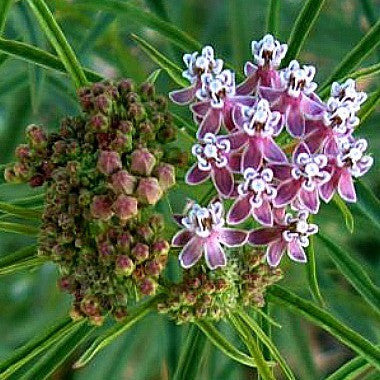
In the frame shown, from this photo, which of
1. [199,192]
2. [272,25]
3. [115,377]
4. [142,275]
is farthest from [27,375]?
[115,377]

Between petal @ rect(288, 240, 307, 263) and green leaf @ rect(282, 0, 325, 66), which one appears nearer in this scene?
petal @ rect(288, 240, 307, 263)

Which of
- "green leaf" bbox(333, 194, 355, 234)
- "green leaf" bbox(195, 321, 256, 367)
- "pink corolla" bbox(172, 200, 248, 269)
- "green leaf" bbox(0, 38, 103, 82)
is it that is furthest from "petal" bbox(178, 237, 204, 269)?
"green leaf" bbox(0, 38, 103, 82)

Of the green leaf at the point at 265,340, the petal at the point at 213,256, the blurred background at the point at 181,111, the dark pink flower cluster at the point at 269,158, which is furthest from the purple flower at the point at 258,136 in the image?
the blurred background at the point at 181,111

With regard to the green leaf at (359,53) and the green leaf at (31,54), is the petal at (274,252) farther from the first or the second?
the green leaf at (31,54)

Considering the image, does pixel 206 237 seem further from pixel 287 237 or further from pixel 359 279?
pixel 359 279

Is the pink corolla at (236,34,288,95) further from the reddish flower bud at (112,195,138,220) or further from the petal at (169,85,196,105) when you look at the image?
the reddish flower bud at (112,195,138,220)

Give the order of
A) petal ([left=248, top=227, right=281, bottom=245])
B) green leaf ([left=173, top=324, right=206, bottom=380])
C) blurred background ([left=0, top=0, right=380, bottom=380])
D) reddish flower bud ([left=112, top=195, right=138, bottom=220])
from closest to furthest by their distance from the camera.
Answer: reddish flower bud ([left=112, top=195, right=138, bottom=220])
petal ([left=248, top=227, right=281, bottom=245])
green leaf ([left=173, top=324, right=206, bottom=380])
blurred background ([left=0, top=0, right=380, bottom=380])

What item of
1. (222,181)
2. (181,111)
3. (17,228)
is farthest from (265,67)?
(181,111)
